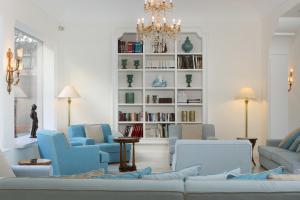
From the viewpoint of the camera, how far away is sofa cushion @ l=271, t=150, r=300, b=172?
6211 mm

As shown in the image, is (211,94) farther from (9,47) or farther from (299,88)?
(9,47)

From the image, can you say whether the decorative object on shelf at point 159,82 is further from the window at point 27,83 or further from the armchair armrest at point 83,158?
the armchair armrest at point 83,158

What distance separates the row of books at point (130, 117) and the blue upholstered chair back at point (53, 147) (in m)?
3.55

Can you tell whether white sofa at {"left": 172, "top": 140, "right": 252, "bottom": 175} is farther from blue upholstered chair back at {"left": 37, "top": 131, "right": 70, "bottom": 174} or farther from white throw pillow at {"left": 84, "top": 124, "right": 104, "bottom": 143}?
white throw pillow at {"left": 84, "top": 124, "right": 104, "bottom": 143}

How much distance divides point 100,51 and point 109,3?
110 centimetres

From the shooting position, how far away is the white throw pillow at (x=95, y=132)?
903cm

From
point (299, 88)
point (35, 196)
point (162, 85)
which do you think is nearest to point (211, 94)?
point (162, 85)

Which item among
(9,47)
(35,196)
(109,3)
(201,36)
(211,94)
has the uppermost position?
(109,3)

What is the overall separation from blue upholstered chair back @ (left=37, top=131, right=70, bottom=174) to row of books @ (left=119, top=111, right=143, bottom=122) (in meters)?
3.55

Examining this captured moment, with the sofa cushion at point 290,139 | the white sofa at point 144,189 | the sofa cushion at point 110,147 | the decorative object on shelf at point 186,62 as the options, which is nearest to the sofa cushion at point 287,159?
the sofa cushion at point 290,139

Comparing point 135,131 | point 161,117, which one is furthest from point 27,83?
point 161,117

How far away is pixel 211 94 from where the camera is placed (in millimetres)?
9898

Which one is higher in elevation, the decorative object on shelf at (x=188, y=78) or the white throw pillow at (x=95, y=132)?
the decorative object on shelf at (x=188, y=78)

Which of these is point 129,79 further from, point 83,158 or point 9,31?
point 9,31
